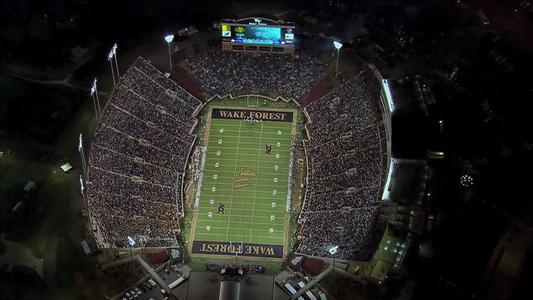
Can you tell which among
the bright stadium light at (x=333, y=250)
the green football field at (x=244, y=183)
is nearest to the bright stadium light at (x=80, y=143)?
the green football field at (x=244, y=183)

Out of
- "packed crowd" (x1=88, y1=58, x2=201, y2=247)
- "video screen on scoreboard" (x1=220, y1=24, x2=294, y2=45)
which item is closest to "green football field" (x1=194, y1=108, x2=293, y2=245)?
"packed crowd" (x1=88, y1=58, x2=201, y2=247)

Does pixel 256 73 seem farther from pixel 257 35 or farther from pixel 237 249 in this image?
pixel 237 249

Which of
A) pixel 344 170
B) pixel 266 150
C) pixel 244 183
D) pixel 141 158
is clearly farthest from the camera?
pixel 266 150

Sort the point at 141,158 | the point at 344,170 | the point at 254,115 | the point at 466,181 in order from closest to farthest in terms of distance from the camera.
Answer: the point at 466,181 → the point at 344,170 → the point at 141,158 → the point at 254,115

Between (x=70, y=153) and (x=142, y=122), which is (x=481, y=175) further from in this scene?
(x=70, y=153)

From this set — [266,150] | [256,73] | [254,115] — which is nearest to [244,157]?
[266,150]

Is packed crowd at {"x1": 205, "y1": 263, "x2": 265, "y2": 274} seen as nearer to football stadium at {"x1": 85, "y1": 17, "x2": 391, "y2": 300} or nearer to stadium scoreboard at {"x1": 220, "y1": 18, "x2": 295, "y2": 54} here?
football stadium at {"x1": 85, "y1": 17, "x2": 391, "y2": 300}

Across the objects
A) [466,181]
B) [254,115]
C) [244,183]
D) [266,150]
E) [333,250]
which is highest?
[254,115]
